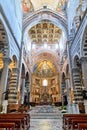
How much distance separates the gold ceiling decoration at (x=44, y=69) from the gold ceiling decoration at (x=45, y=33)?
5.82m

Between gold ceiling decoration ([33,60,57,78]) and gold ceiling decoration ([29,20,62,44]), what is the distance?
582cm

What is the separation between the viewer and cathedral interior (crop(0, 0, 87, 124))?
12.1 m

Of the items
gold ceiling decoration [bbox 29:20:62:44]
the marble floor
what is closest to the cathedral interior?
gold ceiling decoration [bbox 29:20:62:44]

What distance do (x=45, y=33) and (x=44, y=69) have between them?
10.0m

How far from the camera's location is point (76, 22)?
14.9 metres

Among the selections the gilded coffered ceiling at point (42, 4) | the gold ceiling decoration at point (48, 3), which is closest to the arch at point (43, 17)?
the gilded coffered ceiling at point (42, 4)

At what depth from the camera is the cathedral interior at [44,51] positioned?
12.1 meters

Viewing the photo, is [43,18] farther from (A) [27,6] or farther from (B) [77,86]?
(B) [77,86]

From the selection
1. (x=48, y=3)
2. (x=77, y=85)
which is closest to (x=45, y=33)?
(x=48, y=3)

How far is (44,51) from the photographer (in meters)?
30.2

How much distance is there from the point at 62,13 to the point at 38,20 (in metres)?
3.58

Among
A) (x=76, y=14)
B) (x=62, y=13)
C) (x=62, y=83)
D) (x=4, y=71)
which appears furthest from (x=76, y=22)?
(x=62, y=83)

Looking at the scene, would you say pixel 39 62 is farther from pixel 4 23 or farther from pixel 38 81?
pixel 4 23

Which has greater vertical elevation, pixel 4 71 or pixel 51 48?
pixel 51 48
